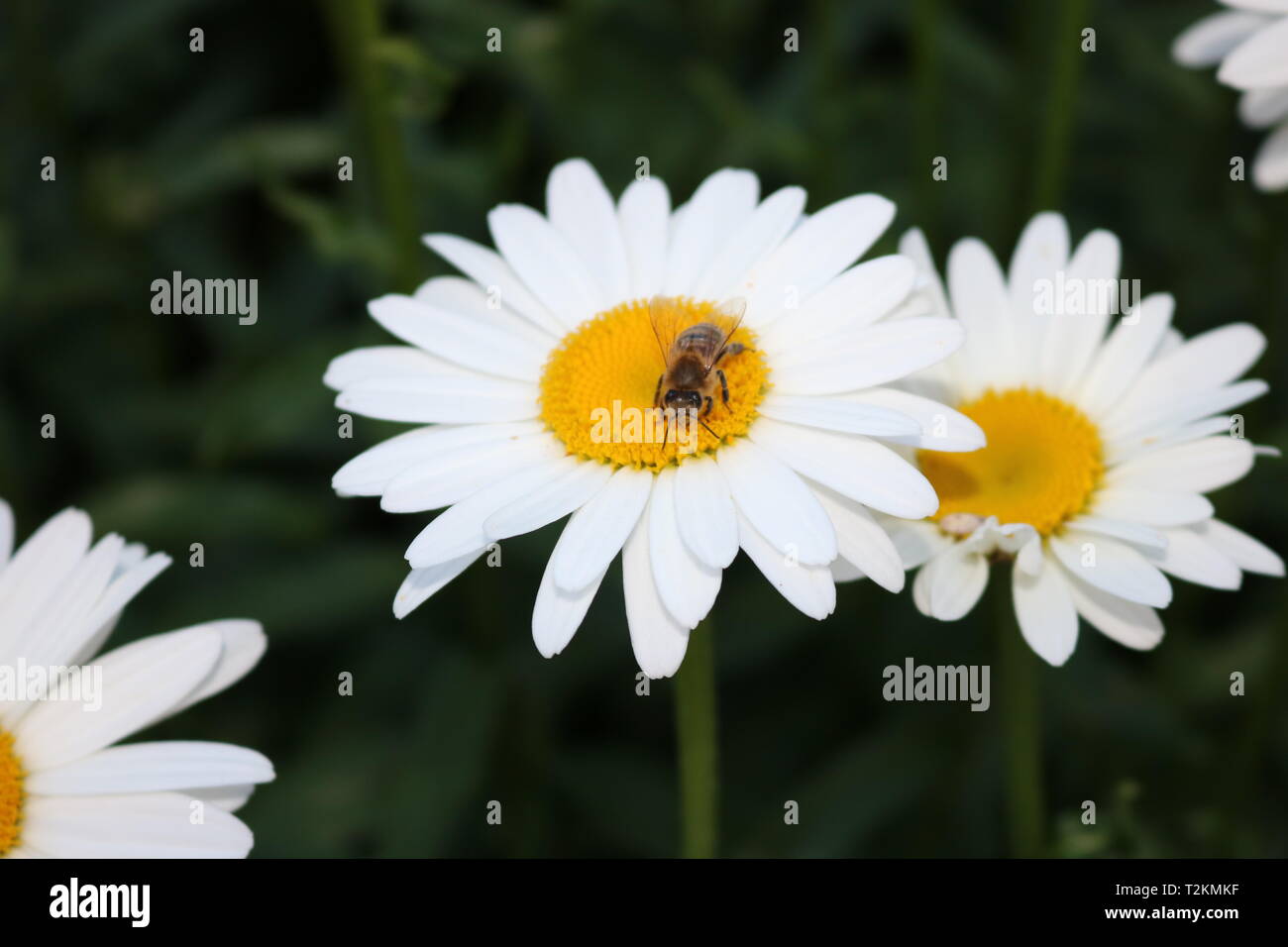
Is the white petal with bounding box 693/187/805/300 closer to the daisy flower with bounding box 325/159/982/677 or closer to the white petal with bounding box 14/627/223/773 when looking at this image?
the daisy flower with bounding box 325/159/982/677

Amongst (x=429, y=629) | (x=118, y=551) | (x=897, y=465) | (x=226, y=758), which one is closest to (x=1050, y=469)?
(x=897, y=465)

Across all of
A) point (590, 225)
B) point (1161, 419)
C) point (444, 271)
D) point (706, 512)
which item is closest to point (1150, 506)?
point (1161, 419)

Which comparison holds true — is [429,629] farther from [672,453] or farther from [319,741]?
[672,453]

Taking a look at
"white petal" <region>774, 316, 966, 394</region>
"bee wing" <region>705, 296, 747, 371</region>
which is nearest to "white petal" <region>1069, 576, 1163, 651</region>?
"white petal" <region>774, 316, 966, 394</region>

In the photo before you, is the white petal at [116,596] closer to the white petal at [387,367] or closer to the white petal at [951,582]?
the white petal at [387,367]

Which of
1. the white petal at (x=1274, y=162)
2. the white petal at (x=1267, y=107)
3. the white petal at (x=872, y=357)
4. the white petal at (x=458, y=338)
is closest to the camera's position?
the white petal at (x=872, y=357)

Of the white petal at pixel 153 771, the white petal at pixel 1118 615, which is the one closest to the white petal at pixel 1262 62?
the white petal at pixel 1118 615

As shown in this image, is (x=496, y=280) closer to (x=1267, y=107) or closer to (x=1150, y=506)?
(x=1150, y=506)
